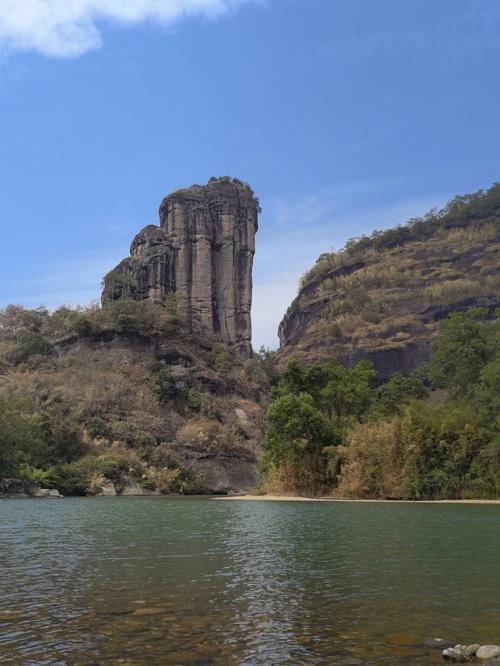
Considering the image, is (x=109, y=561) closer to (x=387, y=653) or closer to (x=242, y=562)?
(x=242, y=562)

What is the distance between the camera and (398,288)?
411 ft

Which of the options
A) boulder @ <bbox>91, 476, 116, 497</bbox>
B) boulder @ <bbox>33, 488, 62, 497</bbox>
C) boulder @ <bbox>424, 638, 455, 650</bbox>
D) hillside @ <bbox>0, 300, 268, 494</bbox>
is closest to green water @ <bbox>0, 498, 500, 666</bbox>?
boulder @ <bbox>424, 638, 455, 650</bbox>

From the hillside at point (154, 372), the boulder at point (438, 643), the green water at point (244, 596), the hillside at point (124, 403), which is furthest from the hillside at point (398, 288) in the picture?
the boulder at point (438, 643)

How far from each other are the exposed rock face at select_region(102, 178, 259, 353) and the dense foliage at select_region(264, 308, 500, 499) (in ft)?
167

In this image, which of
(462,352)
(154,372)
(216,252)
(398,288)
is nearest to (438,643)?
(462,352)

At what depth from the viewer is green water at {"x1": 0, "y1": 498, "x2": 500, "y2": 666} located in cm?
698

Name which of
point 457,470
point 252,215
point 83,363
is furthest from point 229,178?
point 457,470

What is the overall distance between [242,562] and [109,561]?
2.71 metres

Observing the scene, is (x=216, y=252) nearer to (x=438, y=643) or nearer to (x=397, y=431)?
(x=397, y=431)

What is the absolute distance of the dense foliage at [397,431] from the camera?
37375 mm

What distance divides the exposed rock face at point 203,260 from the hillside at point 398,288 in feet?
61.3

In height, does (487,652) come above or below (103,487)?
above

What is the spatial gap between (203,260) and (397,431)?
226 ft

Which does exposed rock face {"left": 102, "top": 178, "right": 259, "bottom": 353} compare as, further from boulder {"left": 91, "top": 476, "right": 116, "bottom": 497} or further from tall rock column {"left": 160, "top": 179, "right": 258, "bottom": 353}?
boulder {"left": 91, "top": 476, "right": 116, "bottom": 497}
